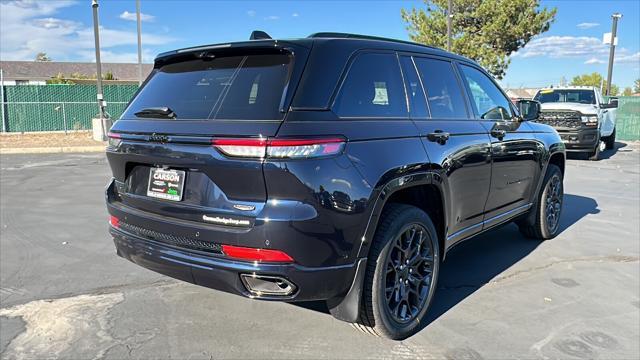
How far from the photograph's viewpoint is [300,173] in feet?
8.66

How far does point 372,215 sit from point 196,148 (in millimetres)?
1062

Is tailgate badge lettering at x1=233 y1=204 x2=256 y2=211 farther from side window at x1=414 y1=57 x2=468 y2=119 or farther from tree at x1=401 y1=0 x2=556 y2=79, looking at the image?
tree at x1=401 y1=0 x2=556 y2=79

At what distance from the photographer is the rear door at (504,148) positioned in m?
4.41

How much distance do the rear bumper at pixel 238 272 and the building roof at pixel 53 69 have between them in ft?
163

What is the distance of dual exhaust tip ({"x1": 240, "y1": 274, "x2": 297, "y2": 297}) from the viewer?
2.77m

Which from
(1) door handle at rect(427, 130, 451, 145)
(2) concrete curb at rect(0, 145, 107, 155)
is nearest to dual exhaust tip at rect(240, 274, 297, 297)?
(1) door handle at rect(427, 130, 451, 145)

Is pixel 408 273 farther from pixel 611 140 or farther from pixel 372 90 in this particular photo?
pixel 611 140

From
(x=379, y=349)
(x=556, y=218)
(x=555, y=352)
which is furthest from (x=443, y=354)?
(x=556, y=218)

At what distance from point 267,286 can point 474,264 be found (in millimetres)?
2807

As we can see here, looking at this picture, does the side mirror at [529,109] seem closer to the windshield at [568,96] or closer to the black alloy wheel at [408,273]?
the black alloy wheel at [408,273]

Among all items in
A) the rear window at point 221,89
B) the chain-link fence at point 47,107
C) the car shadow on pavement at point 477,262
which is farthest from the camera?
the chain-link fence at point 47,107

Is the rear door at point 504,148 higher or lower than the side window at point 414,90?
lower

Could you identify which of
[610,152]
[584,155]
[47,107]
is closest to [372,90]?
[584,155]

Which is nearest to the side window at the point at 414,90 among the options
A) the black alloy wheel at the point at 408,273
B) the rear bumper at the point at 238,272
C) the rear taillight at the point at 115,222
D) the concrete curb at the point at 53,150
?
the black alloy wheel at the point at 408,273
